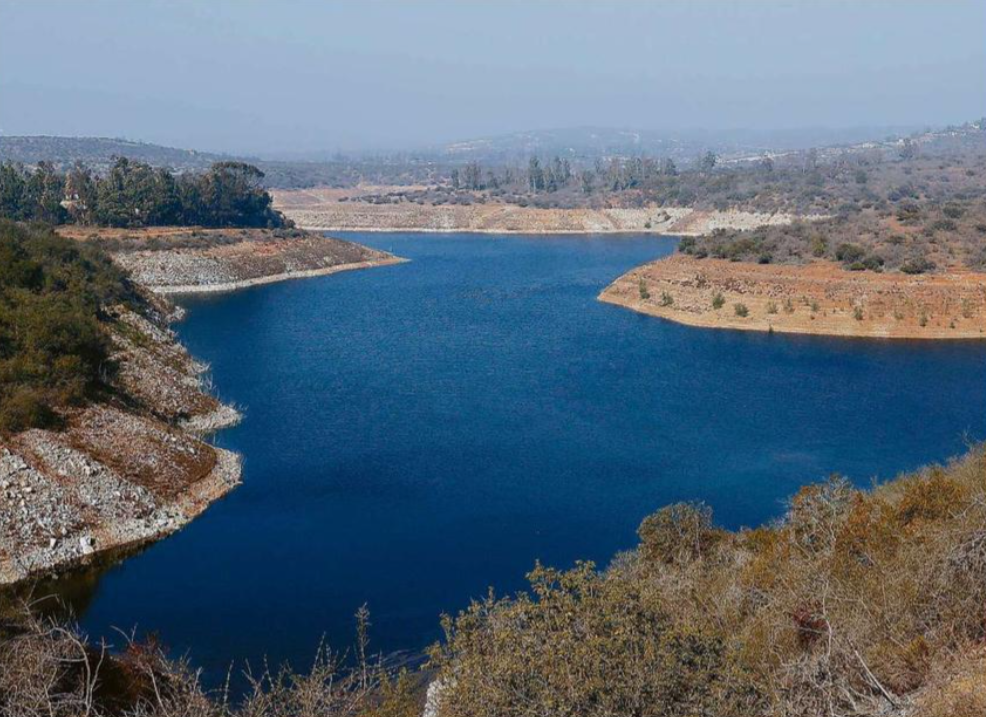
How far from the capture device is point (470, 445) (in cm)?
3105

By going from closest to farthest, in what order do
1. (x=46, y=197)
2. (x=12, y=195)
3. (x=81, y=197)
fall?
(x=12, y=195) → (x=46, y=197) → (x=81, y=197)

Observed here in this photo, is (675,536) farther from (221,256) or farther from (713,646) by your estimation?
(221,256)

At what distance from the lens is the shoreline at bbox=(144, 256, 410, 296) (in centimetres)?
6462

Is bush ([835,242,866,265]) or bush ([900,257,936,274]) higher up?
bush ([835,242,866,265])

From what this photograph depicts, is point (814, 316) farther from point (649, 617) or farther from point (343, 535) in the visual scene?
point (649, 617)

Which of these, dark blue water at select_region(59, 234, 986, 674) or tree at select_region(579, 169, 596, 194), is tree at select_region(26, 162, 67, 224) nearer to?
dark blue water at select_region(59, 234, 986, 674)

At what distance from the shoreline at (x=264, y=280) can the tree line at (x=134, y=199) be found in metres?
13.3

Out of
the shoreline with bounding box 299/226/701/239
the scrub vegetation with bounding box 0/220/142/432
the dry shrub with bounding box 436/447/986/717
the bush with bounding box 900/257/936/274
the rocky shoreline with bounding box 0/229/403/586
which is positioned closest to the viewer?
the dry shrub with bounding box 436/447/986/717

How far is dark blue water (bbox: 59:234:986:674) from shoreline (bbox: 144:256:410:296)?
10410mm

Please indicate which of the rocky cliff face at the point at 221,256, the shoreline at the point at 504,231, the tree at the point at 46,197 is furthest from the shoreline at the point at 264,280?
the shoreline at the point at 504,231

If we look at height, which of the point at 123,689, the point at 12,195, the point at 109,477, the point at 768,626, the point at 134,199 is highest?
the point at 12,195

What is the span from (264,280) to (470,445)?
4382 cm

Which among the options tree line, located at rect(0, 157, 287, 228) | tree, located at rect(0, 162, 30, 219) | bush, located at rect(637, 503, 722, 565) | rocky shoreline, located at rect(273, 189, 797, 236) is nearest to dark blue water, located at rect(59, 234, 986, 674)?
bush, located at rect(637, 503, 722, 565)

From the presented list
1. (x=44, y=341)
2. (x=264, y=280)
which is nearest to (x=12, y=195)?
(x=264, y=280)
